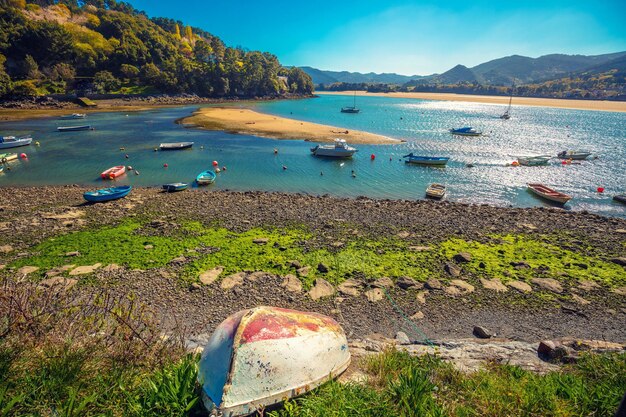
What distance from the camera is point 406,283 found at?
12875mm

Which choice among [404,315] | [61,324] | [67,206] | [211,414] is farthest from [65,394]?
[67,206]

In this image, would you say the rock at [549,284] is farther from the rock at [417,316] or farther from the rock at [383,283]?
the rock at [383,283]

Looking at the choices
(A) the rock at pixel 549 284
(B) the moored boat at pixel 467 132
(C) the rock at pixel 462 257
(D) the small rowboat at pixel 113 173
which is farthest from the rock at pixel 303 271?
(B) the moored boat at pixel 467 132

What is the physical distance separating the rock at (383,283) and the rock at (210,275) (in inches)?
275

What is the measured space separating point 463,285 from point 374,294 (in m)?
4.18

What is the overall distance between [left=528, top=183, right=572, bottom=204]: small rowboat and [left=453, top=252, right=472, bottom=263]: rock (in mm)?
18279

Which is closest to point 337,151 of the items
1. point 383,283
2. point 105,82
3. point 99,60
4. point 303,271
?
point 303,271

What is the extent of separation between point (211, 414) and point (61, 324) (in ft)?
14.2

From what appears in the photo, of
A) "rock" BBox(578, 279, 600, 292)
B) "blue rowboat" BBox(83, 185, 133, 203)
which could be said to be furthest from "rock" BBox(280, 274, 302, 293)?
"blue rowboat" BBox(83, 185, 133, 203)

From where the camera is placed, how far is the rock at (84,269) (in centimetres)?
1293

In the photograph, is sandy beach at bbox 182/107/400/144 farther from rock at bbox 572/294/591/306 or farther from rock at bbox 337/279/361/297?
rock at bbox 572/294/591/306

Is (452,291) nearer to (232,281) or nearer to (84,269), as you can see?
(232,281)

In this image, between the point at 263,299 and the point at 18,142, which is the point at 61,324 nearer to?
the point at 263,299

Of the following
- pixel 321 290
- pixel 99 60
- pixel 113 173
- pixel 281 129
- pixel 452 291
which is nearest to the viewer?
pixel 321 290
